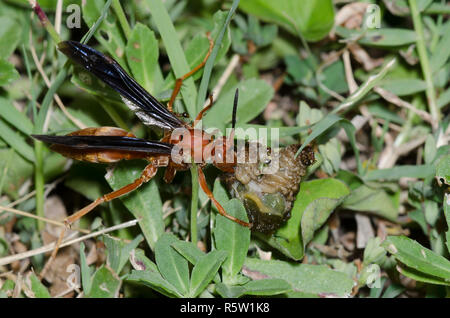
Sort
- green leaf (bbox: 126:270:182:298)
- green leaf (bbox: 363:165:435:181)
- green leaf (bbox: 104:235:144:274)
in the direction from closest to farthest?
green leaf (bbox: 126:270:182:298) < green leaf (bbox: 104:235:144:274) < green leaf (bbox: 363:165:435:181)

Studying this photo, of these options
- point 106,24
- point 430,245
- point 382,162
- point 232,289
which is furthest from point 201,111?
point 430,245

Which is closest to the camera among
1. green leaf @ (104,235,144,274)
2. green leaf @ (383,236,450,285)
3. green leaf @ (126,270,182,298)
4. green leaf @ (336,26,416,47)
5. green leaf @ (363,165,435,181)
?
green leaf @ (126,270,182,298)

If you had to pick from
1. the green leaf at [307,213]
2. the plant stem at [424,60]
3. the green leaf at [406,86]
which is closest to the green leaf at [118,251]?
the green leaf at [307,213]

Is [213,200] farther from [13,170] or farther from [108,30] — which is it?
[13,170]

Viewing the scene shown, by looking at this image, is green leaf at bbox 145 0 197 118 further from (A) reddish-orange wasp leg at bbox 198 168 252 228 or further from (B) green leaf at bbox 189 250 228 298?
(B) green leaf at bbox 189 250 228 298

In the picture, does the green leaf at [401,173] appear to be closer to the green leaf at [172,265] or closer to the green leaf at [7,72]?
the green leaf at [172,265]

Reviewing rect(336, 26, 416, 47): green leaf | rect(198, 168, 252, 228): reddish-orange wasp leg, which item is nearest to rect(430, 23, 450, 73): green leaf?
rect(336, 26, 416, 47): green leaf

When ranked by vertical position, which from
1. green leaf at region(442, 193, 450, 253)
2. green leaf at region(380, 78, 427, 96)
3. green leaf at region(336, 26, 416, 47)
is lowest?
green leaf at region(442, 193, 450, 253)
